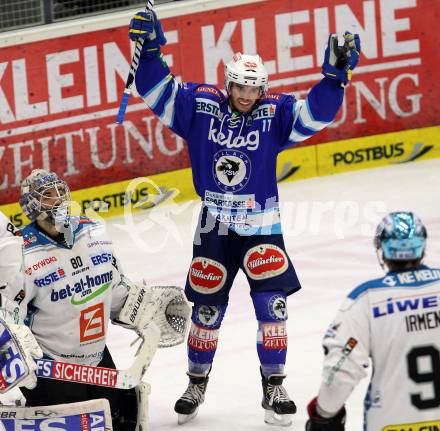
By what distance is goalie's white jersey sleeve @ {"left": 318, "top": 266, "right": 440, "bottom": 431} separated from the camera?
4.20 m

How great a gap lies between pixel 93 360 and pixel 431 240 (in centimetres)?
381

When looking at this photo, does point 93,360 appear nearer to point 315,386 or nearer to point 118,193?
point 315,386

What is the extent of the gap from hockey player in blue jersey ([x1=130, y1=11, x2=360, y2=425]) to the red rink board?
338 centimetres

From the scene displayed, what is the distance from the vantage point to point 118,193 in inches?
393

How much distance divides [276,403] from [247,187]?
97cm

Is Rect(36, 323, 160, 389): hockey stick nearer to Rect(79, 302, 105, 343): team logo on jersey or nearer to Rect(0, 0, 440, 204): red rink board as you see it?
Rect(79, 302, 105, 343): team logo on jersey

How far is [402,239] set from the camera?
4.32 metres

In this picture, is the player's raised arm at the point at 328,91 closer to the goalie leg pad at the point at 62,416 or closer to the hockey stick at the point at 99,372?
the hockey stick at the point at 99,372

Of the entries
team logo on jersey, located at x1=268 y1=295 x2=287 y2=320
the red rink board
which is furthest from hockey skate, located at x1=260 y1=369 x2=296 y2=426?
the red rink board

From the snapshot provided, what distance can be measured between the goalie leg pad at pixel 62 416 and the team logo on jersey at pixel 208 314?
39.1 inches

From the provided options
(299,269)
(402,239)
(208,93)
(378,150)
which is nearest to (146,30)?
(208,93)

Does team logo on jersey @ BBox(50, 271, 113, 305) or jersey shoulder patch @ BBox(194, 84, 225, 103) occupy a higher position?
jersey shoulder patch @ BBox(194, 84, 225, 103)

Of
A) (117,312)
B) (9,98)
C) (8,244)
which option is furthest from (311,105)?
(9,98)

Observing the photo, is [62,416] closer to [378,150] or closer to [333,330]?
[333,330]
